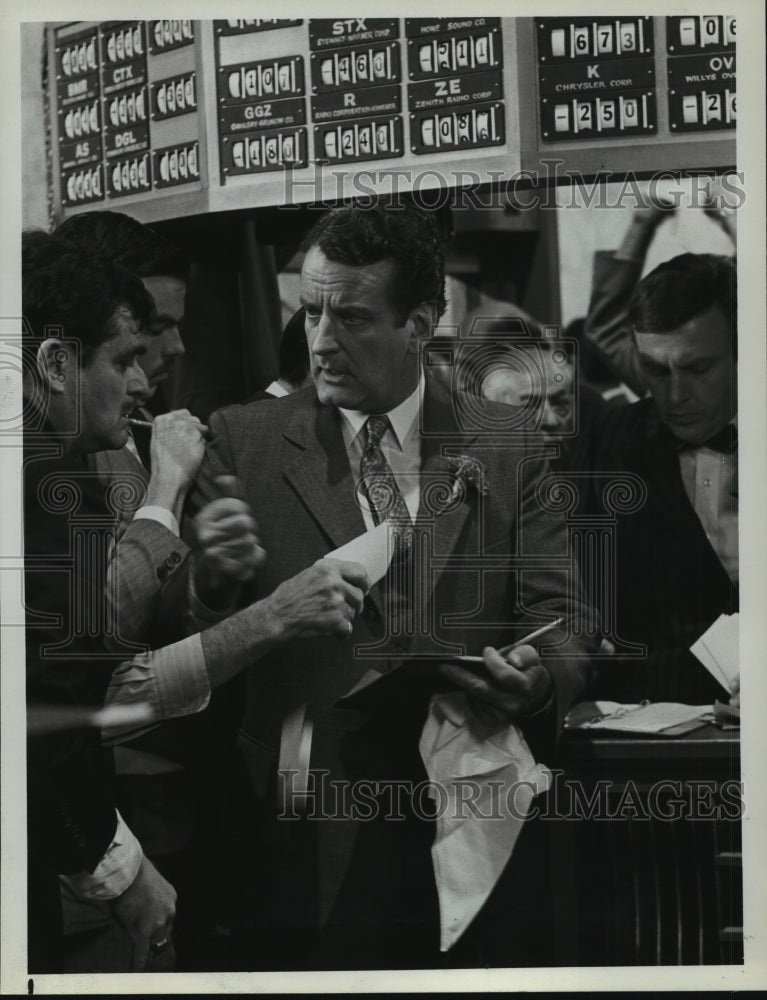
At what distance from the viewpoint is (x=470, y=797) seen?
165 inches

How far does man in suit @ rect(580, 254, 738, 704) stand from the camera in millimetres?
4188

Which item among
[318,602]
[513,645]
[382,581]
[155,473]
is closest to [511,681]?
[513,645]

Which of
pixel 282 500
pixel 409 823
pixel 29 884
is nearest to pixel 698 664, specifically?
pixel 409 823

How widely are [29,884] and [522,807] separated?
5.47 feet

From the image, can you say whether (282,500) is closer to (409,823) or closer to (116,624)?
(116,624)

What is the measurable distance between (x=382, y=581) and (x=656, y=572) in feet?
3.00

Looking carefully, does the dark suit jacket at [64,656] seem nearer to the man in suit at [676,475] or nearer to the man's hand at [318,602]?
the man's hand at [318,602]

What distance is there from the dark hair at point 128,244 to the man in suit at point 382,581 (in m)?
0.49

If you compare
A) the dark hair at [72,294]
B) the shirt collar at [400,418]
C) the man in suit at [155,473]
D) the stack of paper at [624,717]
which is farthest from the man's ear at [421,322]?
the stack of paper at [624,717]

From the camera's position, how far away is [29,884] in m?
4.23

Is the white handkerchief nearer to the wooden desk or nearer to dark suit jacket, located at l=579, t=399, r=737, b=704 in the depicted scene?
the wooden desk

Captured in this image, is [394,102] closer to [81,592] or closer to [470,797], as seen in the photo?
[81,592]

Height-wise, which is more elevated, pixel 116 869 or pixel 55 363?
pixel 55 363

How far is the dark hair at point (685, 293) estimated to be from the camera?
4.20m
